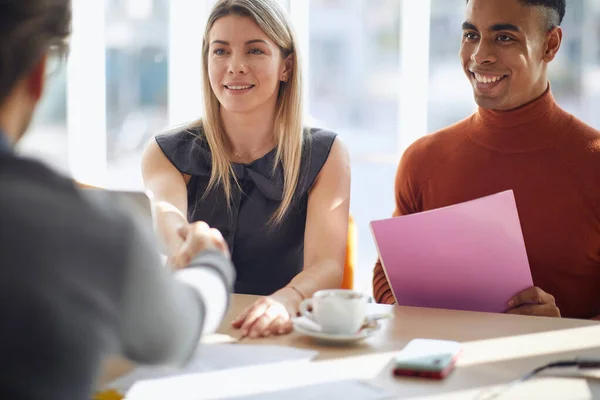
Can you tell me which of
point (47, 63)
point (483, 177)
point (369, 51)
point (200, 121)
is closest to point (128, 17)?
point (369, 51)

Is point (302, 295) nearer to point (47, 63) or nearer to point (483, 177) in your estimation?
point (483, 177)

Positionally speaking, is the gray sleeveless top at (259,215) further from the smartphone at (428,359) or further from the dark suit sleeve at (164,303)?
the dark suit sleeve at (164,303)

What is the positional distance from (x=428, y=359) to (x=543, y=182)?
3.09 feet

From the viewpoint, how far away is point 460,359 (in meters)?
1.29

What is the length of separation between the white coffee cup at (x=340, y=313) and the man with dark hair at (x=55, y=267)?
0.61m

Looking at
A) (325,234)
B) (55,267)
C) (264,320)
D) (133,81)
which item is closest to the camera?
(55,267)

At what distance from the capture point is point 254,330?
56.1 inches

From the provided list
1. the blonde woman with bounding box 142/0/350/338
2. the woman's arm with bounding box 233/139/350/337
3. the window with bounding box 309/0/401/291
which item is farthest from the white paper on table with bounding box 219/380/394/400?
the window with bounding box 309/0/401/291

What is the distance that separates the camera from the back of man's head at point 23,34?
0.70 metres

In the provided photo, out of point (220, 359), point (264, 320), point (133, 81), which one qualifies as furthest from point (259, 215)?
point (133, 81)

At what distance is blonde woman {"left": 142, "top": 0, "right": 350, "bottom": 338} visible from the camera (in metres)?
2.07

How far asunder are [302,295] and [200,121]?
756mm

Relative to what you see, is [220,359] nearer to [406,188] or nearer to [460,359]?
[460,359]

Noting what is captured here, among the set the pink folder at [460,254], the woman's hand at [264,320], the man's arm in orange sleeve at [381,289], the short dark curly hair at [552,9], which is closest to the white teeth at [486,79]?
the short dark curly hair at [552,9]
